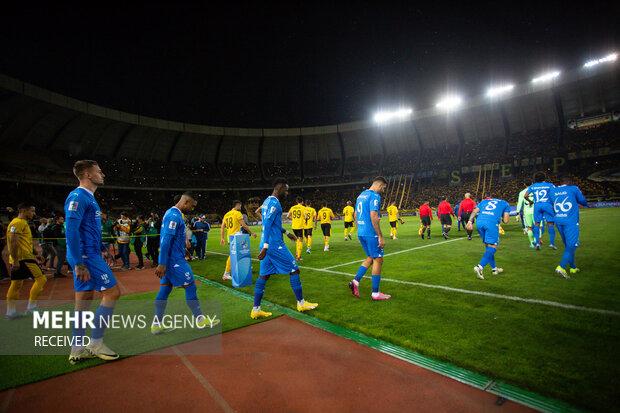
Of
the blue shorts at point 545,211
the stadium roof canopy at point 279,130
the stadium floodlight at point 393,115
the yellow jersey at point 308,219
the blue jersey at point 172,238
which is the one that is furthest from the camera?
the stadium floodlight at point 393,115

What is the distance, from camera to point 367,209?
5496mm

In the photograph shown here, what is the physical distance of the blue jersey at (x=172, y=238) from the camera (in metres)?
4.29

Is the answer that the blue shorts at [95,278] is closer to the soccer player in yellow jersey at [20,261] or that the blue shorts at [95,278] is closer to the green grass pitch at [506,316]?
the green grass pitch at [506,316]

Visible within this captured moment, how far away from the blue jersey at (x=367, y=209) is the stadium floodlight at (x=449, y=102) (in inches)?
1610

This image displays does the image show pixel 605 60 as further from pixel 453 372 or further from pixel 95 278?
pixel 95 278

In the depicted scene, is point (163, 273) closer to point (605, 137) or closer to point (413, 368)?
point (413, 368)

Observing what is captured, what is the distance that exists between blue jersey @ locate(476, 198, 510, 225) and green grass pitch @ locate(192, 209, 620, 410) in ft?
4.25

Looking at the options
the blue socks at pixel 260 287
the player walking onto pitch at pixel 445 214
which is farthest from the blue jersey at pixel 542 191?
the blue socks at pixel 260 287

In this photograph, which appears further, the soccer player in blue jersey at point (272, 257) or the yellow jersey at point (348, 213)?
the yellow jersey at point (348, 213)

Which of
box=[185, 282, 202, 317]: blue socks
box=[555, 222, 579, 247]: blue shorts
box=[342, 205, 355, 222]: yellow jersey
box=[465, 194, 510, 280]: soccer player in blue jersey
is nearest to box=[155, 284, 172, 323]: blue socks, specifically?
box=[185, 282, 202, 317]: blue socks

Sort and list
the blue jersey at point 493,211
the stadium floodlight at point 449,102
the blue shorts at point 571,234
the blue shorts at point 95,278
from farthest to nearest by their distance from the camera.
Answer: the stadium floodlight at point 449,102
the blue jersey at point 493,211
the blue shorts at point 571,234
the blue shorts at point 95,278

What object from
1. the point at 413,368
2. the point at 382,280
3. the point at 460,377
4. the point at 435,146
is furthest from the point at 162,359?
the point at 435,146

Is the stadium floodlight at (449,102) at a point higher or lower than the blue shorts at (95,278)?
higher

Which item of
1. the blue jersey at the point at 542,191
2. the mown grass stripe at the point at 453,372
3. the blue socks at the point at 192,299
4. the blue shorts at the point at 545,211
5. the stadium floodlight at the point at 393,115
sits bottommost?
the mown grass stripe at the point at 453,372
